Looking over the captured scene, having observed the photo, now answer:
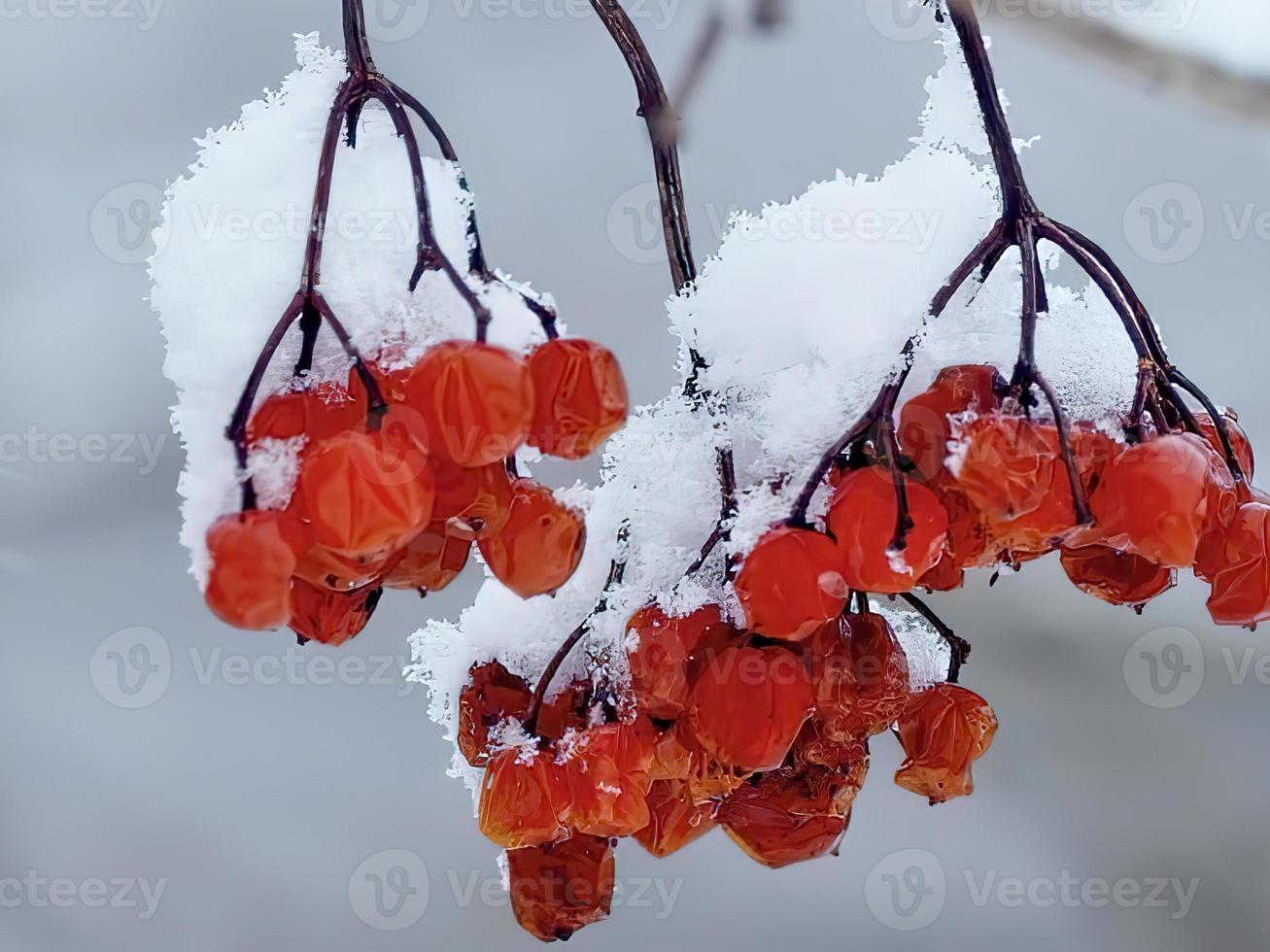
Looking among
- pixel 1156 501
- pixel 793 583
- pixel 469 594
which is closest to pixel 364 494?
pixel 793 583

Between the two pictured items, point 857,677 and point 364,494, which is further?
point 857,677

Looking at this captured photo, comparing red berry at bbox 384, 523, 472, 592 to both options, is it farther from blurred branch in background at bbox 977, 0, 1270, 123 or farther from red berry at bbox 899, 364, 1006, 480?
blurred branch in background at bbox 977, 0, 1270, 123

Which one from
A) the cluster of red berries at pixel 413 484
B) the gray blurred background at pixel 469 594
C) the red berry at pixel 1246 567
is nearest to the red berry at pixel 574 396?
the cluster of red berries at pixel 413 484

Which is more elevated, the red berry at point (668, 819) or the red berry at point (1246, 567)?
the red berry at point (1246, 567)

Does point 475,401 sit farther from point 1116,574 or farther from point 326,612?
point 1116,574

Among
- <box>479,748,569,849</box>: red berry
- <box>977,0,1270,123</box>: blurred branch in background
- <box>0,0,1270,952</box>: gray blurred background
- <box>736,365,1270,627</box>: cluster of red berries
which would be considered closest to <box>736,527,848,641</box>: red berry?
<box>736,365,1270,627</box>: cluster of red berries

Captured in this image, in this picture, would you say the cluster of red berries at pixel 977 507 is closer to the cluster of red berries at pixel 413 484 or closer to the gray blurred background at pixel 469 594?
the cluster of red berries at pixel 413 484
